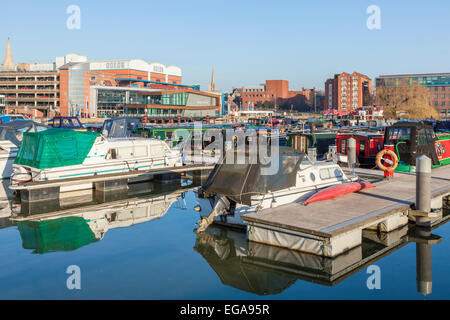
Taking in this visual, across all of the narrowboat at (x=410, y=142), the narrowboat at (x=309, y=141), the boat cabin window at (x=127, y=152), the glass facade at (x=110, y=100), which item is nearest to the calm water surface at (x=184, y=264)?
the boat cabin window at (x=127, y=152)

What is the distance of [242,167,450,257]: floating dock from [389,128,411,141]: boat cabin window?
5.85m

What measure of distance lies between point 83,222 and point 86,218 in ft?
1.98

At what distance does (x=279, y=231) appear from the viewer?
12.6 metres

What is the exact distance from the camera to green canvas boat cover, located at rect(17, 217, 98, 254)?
45.9 ft

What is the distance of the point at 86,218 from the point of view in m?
17.5

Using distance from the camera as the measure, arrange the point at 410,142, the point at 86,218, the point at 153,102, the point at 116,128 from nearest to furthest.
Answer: the point at 86,218, the point at 410,142, the point at 116,128, the point at 153,102

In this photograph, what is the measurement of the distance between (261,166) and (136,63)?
122567 mm

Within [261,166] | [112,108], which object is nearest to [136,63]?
[112,108]

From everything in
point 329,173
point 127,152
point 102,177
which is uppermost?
point 127,152

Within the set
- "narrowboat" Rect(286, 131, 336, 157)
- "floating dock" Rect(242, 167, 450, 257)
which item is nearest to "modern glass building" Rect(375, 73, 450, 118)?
"narrowboat" Rect(286, 131, 336, 157)

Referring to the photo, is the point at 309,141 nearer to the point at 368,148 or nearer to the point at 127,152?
the point at 368,148

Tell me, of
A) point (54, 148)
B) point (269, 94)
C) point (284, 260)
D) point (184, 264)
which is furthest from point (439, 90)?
point (184, 264)

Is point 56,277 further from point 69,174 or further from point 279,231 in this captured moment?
point 69,174

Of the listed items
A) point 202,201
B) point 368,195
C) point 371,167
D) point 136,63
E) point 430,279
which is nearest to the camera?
point 430,279
